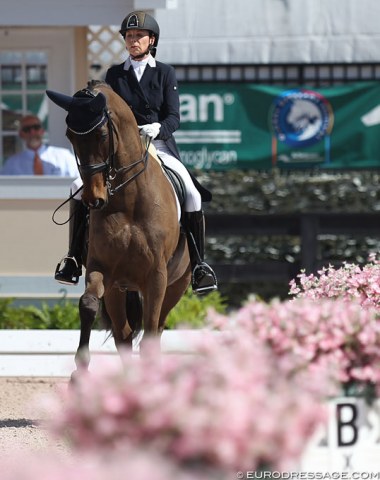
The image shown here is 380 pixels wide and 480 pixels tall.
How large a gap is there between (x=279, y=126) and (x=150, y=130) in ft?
25.8

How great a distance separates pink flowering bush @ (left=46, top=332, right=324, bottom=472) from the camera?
2963mm

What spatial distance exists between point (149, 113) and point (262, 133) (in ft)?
24.8

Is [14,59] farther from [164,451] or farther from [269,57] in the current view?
[164,451]

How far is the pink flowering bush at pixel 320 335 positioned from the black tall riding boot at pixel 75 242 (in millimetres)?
3508

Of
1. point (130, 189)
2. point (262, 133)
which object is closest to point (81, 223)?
point (130, 189)

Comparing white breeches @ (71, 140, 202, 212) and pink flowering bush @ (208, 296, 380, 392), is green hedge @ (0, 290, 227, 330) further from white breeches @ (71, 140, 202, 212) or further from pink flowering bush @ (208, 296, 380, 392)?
pink flowering bush @ (208, 296, 380, 392)

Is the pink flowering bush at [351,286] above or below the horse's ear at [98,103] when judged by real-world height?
below

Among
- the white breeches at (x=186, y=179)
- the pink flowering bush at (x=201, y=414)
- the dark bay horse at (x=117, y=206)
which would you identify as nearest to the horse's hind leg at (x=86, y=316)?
the dark bay horse at (x=117, y=206)

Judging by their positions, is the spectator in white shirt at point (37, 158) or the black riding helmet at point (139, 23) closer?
the black riding helmet at point (139, 23)

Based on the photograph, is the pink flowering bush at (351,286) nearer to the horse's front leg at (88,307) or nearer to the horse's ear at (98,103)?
the horse's front leg at (88,307)

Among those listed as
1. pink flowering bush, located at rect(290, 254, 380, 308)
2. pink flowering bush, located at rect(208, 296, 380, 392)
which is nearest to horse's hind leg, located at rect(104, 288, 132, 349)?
pink flowering bush, located at rect(290, 254, 380, 308)

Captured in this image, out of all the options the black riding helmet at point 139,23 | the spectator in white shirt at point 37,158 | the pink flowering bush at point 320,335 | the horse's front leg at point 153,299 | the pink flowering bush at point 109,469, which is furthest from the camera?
the spectator in white shirt at point 37,158

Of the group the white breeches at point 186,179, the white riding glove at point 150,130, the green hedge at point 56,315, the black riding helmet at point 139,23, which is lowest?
the green hedge at point 56,315

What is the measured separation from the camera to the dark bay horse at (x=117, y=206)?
22.6ft
